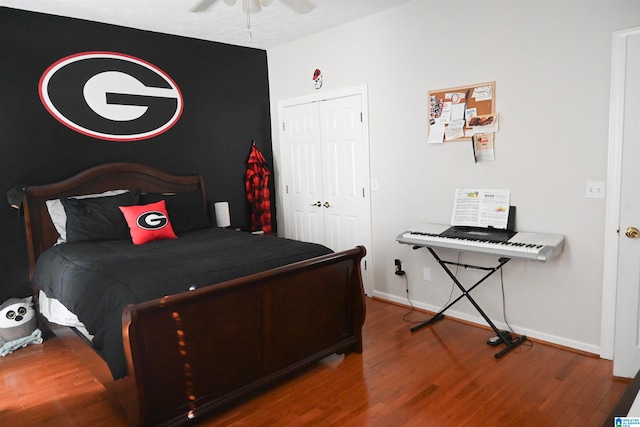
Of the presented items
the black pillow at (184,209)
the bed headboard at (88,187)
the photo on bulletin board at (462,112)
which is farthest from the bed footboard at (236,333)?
the bed headboard at (88,187)

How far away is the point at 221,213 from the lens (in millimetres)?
4621

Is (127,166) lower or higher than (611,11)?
lower

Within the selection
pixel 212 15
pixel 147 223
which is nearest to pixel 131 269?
pixel 147 223

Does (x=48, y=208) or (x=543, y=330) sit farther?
(x=48, y=208)

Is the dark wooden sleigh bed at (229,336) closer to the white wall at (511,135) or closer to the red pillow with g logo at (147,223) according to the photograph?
the red pillow with g logo at (147,223)

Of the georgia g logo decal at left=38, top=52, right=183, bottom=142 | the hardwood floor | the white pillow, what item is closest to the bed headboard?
the white pillow

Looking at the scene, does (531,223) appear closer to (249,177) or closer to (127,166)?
(249,177)

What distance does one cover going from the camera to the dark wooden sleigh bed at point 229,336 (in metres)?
2.12

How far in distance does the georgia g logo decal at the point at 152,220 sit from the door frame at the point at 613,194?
129 inches

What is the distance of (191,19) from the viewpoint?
3.88 metres

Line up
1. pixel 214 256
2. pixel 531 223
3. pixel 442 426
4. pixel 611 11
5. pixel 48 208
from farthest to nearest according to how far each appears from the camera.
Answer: pixel 48 208 → pixel 531 223 → pixel 214 256 → pixel 611 11 → pixel 442 426

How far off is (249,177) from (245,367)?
112 inches

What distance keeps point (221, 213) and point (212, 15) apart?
1897 millimetres

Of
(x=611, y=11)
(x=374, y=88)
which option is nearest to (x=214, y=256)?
(x=374, y=88)
